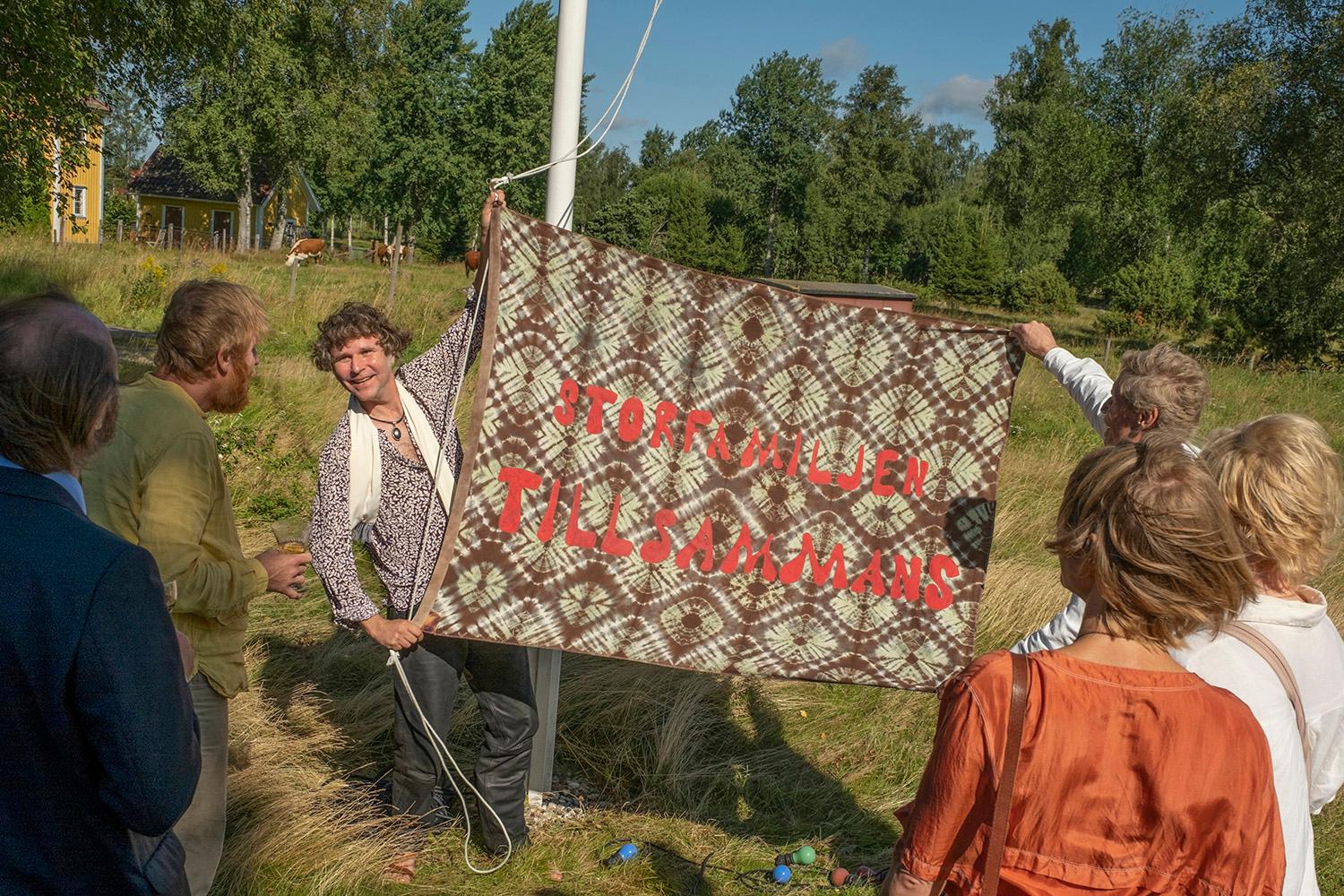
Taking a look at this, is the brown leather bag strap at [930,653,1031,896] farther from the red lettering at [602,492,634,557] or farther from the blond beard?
the blond beard

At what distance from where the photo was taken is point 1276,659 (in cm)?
208

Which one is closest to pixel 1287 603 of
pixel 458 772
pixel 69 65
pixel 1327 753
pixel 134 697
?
pixel 1327 753

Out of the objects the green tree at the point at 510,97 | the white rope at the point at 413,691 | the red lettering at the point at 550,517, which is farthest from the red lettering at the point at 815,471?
the green tree at the point at 510,97

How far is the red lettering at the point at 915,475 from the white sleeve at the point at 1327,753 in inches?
53.1

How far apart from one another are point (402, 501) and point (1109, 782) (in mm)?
2236

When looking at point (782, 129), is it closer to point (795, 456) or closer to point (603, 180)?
point (603, 180)

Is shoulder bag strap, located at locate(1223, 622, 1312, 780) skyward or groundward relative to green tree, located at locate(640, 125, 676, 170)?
groundward

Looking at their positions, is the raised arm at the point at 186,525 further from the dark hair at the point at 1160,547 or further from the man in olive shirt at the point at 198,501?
the dark hair at the point at 1160,547

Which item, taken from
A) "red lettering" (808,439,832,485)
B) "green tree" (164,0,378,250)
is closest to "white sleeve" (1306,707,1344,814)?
"red lettering" (808,439,832,485)

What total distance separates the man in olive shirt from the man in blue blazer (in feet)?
2.84

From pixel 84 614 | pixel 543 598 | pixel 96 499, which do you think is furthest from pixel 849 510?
pixel 84 614

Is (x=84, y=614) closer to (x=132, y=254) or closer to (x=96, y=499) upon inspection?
(x=96, y=499)

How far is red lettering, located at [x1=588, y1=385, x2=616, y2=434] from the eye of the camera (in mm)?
3092

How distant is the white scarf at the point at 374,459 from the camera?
3.16 metres
